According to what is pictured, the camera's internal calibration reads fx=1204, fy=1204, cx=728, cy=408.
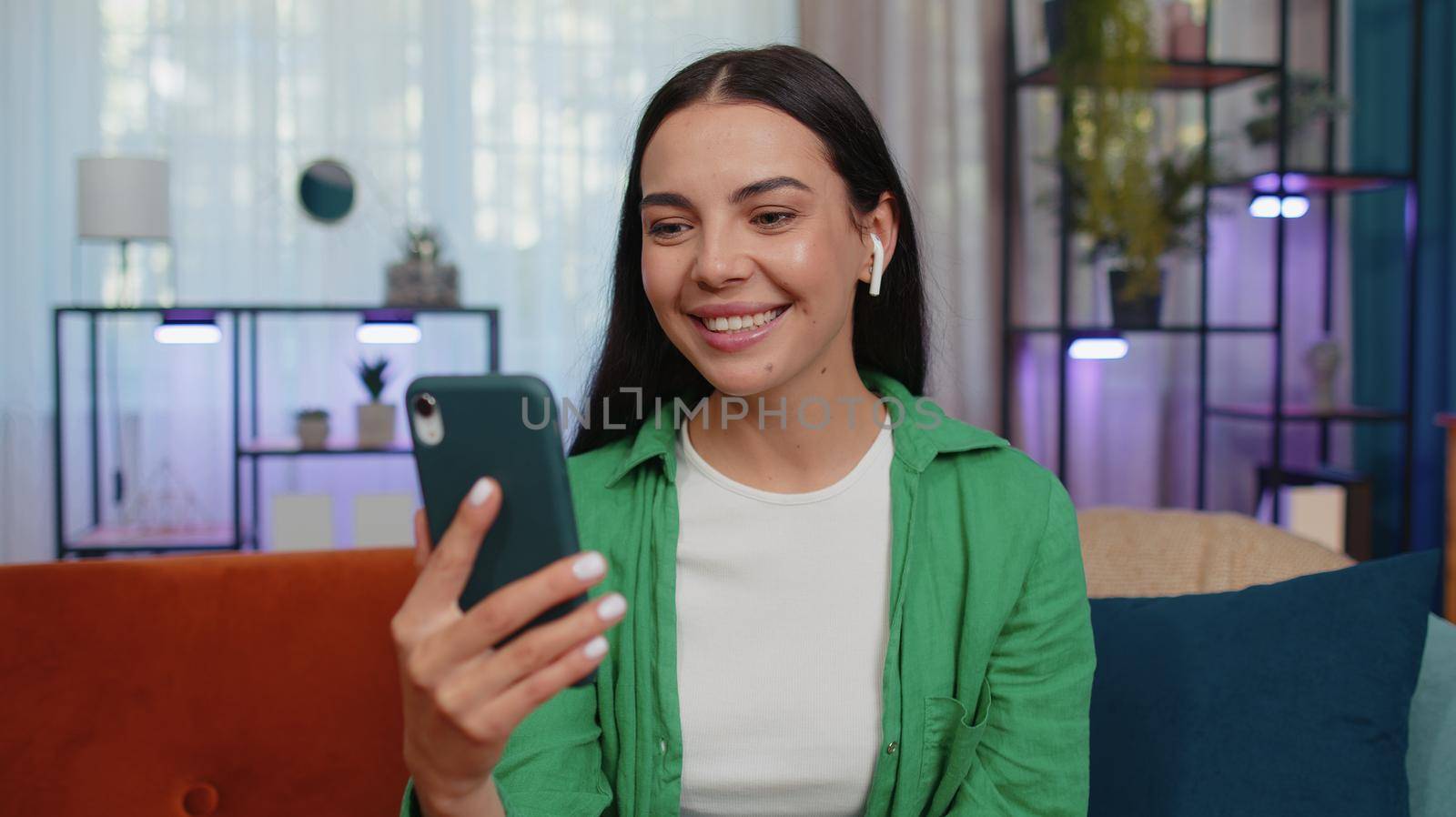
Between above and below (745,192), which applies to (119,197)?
above

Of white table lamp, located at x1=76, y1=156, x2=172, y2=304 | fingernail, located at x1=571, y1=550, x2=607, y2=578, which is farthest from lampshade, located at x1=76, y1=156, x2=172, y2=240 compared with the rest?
fingernail, located at x1=571, y1=550, x2=607, y2=578

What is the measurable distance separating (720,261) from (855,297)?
308mm

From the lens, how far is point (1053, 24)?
3539mm

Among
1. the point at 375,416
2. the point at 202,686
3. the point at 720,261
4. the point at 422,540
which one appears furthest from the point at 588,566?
the point at 375,416

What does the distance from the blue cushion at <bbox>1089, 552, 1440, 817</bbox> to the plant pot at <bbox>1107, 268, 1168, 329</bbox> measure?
7.76 ft

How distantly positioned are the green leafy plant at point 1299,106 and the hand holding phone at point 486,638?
350 centimetres

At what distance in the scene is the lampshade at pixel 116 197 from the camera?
3.34 metres

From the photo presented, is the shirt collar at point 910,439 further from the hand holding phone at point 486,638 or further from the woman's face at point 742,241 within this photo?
the hand holding phone at point 486,638

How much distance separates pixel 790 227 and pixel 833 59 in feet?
9.89

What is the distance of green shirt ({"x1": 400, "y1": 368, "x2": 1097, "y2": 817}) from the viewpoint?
1.15 m

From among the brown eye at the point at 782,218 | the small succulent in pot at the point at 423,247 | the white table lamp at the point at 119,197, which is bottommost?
the brown eye at the point at 782,218

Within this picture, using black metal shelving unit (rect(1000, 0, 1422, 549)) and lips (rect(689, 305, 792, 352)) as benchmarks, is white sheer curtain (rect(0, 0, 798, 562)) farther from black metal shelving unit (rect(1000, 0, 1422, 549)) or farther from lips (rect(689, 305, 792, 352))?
lips (rect(689, 305, 792, 352))

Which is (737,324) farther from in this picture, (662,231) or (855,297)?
(855,297)

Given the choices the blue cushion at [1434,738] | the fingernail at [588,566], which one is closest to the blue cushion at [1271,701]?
the blue cushion at [1434,738]
